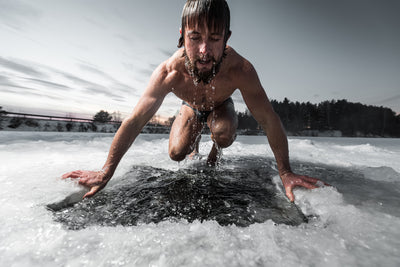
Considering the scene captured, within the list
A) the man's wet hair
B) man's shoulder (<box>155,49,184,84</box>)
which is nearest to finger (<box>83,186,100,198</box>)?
man's shoulder (<box>155,49,184,84</box>)

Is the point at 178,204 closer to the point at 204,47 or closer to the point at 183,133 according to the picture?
the point at 204,47

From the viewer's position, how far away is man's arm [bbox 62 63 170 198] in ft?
5.66

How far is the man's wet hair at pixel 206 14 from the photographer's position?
158 centimetres

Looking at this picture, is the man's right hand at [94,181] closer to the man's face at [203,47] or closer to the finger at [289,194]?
the man's face at [203,47]

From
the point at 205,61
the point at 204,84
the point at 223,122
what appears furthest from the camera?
the point at 223,122

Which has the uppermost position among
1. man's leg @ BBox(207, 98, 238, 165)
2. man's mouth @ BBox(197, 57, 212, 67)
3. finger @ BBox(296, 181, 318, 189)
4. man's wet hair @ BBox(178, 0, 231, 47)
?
man's wet hair @ BBox(178, 0, 231, 47)

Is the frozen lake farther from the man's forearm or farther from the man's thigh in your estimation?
the man's thigh

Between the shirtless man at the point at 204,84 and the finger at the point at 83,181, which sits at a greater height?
the shirtless man at the point at 204,84

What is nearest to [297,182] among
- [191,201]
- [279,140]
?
[279,140]

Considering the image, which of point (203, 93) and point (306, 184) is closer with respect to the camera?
point (306, 184)

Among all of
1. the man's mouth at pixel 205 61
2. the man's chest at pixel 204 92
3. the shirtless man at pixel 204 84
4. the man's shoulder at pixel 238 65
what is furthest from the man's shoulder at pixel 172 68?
the man's shoulder at pixel 238 65

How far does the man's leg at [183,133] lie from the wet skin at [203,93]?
1.36 feet

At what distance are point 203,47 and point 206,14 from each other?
0.27 meters

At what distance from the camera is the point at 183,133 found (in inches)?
117
